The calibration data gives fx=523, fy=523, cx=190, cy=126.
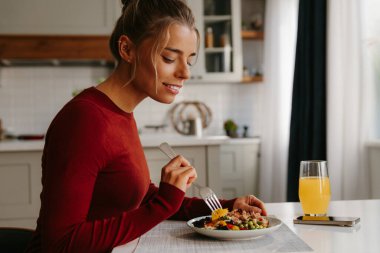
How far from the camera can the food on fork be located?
1129mm

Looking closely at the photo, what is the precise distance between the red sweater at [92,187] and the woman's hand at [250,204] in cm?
29

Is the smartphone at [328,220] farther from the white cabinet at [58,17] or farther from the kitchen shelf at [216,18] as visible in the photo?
the kitchen shelf at [216,18]

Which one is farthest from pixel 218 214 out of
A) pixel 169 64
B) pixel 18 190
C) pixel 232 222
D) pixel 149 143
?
pixel 18 190

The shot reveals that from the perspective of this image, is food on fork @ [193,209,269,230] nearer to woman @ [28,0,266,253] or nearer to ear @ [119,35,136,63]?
woman @ [28,0,266,253]

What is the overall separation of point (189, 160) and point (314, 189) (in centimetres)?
211

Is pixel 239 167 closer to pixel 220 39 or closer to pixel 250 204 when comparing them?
pixel 220 39

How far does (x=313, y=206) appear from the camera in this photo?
1.34 m

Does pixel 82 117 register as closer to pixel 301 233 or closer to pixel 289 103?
pixel 301 233

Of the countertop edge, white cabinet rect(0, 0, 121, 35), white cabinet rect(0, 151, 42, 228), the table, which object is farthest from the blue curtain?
the table

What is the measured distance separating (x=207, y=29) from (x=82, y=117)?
403 centimetres

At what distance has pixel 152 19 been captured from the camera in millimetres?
1228

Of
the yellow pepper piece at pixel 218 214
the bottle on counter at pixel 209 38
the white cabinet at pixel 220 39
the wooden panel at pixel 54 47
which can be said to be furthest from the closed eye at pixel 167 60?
the bottle on counter at pixel 209 38

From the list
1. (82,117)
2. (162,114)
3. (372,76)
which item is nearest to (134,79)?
(82,117)

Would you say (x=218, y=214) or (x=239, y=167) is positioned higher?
(x=218, y=214)
